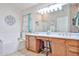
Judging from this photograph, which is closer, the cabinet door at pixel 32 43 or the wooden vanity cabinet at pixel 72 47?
the wooden vanity cabinet at pixel 72 47

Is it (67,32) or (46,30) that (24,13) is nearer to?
(46,30)

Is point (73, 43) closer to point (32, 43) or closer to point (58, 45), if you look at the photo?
point (58, 45)

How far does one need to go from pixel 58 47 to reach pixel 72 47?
0.19m

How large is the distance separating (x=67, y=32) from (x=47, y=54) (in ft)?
1.35

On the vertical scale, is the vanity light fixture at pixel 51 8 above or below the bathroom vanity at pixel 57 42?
above

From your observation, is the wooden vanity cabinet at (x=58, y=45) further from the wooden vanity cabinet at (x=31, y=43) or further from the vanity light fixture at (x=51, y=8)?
the vanity light fixture at (x=51, y=8)

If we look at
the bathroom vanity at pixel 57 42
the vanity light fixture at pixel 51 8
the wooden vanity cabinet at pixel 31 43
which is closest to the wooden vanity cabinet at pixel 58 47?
the bathroom vanity at pixel 57 42

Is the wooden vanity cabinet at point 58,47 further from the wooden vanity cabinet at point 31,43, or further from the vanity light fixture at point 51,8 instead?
the vanity light fixture at point 51,8

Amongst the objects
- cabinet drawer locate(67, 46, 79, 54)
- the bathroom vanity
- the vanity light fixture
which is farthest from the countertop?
the vanity light fixture

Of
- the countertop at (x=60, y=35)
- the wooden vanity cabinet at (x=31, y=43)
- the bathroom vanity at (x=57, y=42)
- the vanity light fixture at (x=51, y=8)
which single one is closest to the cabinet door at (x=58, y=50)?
the bathroom vanity at (x=57, y=42)

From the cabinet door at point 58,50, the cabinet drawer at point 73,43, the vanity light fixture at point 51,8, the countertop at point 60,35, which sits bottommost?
the cabinet door at point 58,50

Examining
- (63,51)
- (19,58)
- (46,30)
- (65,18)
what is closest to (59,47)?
(63,51)

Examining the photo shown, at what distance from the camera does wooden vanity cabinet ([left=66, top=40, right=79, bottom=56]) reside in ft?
4.88

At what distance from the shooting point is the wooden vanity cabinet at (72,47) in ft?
4.88
